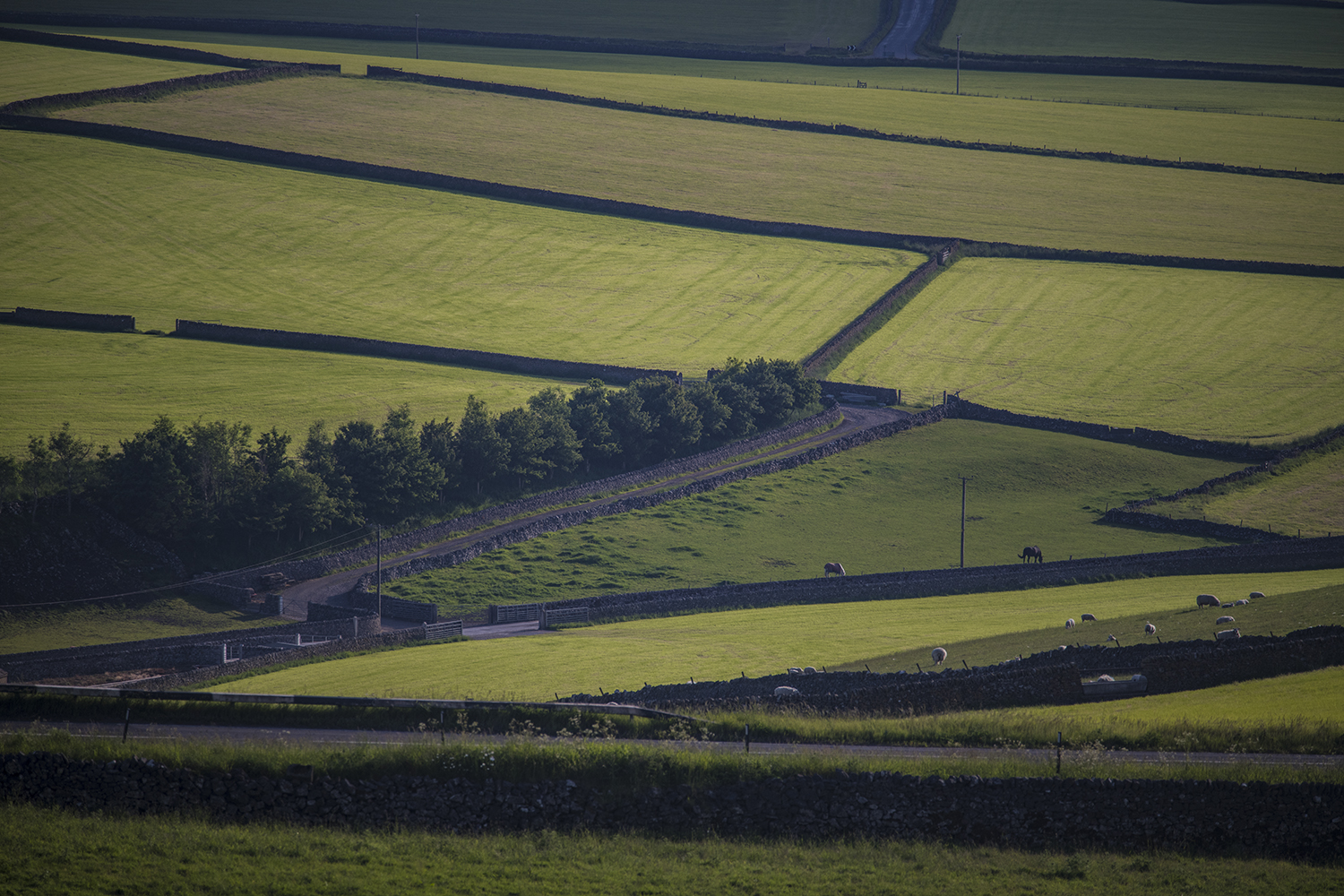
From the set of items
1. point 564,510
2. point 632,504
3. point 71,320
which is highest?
point 71,320

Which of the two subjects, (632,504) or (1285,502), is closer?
(632,504)

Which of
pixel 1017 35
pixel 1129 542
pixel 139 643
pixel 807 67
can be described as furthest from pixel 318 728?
pixel 1017 35

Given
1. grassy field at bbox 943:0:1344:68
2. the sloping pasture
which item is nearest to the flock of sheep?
the sloping pasture

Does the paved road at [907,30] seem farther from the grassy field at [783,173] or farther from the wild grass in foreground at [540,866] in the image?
the wild grass in foreground at [540,866]

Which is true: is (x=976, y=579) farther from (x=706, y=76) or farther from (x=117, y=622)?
(x=706, y=76)

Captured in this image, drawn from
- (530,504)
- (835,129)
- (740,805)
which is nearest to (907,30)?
(835,129)

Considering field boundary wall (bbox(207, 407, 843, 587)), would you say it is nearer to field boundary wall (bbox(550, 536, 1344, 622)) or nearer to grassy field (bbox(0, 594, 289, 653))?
grassy field (bbox(0, 594, 289, 653))
